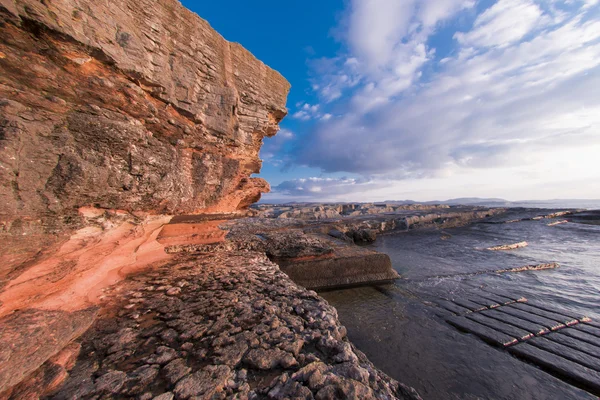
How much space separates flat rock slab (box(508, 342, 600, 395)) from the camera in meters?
2.96

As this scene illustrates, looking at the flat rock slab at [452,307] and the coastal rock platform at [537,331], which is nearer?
the coastal rock platform at [537,331]

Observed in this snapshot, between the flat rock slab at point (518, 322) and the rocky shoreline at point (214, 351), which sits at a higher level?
the rocky shoreline at point (214, 351)

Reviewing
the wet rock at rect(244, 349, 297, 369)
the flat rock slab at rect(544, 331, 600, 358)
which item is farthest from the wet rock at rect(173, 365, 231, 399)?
the flat rock slab at rect(544, 331, 600, 358)

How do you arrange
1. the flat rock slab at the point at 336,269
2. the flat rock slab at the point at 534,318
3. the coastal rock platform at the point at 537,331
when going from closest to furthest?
the coastal rock platform at the point at 537,331 < the flat rock slab at the point at 534,318 < the flat rock slab at the point at 336,269

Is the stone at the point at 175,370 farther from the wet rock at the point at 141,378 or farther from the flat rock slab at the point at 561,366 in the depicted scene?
the flat rock slab at the point at 561,366

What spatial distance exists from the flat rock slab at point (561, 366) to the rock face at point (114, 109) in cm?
673

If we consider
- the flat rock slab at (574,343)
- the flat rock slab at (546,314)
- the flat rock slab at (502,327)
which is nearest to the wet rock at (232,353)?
the flat rock slab at (502,327)

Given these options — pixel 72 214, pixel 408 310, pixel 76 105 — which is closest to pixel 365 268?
pixel 408 310

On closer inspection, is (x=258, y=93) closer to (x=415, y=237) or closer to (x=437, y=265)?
(x=437, y=265)

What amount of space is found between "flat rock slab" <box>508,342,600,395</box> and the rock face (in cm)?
673

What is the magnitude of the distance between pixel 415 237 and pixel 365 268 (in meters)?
10.4

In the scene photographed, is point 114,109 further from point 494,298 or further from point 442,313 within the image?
point 494,298

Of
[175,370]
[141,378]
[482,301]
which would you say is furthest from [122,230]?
[482,301]

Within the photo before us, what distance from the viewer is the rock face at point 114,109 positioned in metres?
1.94
